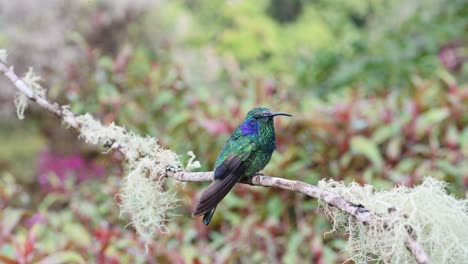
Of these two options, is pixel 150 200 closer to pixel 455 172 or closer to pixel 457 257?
pixel 457 257

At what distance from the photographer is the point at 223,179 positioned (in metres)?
1.17

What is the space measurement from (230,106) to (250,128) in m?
2.24

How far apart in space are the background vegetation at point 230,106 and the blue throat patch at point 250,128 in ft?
1.91

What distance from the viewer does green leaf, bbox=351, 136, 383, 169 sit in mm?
3016

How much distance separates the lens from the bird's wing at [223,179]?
1104 mm

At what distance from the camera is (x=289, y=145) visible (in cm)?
330

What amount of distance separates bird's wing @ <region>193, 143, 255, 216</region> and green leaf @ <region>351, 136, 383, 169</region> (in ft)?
6.18

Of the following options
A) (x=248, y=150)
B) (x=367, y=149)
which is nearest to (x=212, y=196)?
(x=248, y=150)

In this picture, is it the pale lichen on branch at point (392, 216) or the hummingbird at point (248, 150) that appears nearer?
the pale lichen on branch at point (392, 216)

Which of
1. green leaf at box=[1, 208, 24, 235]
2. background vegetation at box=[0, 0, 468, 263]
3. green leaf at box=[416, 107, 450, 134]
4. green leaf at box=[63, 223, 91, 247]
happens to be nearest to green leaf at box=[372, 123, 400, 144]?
background vegetation at box=[0, 0, 468, 263]

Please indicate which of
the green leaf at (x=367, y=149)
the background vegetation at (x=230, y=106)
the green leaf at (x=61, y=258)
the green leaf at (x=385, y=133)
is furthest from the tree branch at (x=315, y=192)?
the green leaf at (x=385, y=133)

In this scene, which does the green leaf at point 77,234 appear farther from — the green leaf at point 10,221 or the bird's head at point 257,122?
the bird's head at point 257,122

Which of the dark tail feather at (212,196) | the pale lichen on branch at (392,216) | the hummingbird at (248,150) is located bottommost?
the pale lichen on branch at (392,216)

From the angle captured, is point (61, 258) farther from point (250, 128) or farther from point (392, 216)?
point (392, 216)
